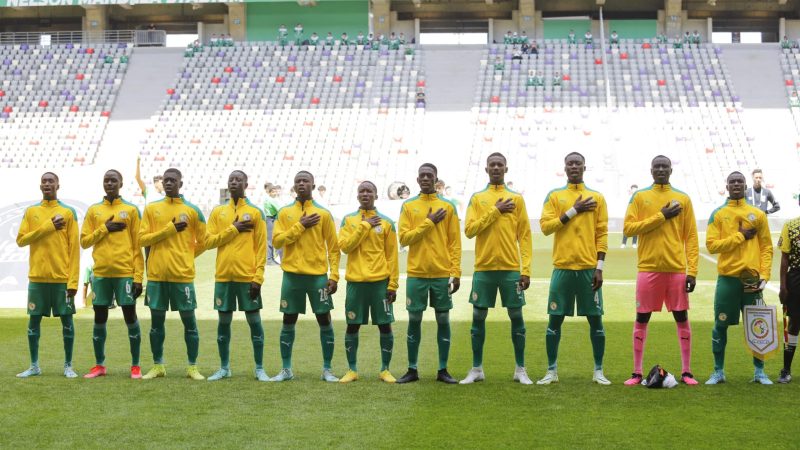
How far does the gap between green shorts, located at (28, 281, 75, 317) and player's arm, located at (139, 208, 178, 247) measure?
2.80 ft

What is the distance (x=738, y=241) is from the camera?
838cm

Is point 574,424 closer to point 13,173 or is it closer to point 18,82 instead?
point 13,173

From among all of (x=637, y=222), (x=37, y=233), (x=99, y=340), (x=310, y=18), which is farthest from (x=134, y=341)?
(x=310, y=18)

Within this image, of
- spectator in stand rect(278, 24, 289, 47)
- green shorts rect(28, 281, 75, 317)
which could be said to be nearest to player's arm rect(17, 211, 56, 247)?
green shorts rect(28, 281, 75, 317)

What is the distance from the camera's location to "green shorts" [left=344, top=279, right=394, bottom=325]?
28.4ft

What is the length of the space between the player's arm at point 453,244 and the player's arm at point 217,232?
176cm

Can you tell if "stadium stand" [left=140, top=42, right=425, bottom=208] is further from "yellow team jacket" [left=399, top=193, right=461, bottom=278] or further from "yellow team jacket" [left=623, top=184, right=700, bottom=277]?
"yellow team jacket" [left=623, top=184, right=700, bottom=277]

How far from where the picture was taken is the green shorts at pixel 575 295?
8391 millimetres

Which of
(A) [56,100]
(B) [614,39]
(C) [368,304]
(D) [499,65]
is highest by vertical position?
(B) [614,39]

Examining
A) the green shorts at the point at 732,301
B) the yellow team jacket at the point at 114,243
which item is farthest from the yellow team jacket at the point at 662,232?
the yellow team jacket at the point at 114,243

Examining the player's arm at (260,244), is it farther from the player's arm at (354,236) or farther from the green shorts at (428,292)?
the green shorts at (428,292)

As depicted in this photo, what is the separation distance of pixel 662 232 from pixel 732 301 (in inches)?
31.7

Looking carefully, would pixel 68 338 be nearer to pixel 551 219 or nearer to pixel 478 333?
pixel 478 333

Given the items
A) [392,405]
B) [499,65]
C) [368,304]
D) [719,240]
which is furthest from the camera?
[499,65]
